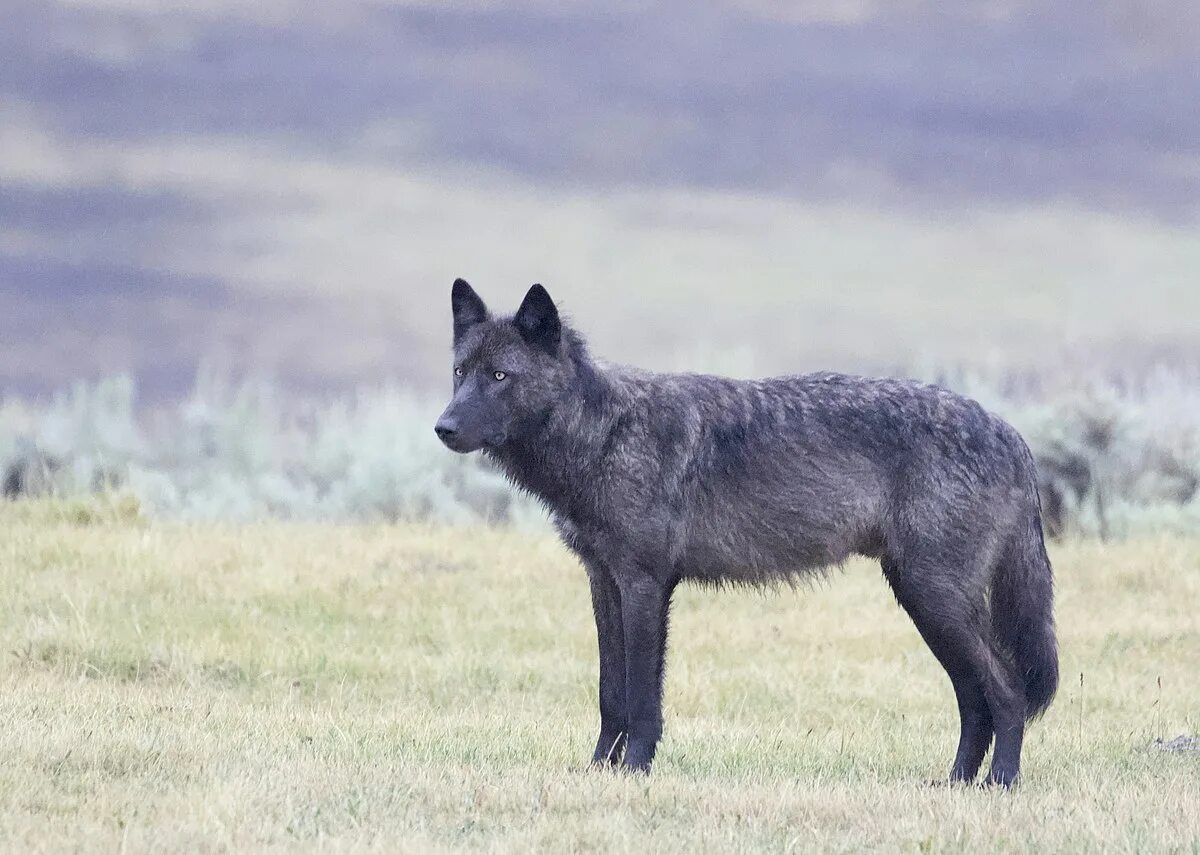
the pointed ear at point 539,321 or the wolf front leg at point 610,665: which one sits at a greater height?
the pointed ear at point 539,321

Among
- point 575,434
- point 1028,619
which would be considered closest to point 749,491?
point 575,434

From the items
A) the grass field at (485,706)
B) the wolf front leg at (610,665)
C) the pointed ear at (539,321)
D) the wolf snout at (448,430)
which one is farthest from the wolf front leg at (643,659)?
the pointed ear at (539,321)

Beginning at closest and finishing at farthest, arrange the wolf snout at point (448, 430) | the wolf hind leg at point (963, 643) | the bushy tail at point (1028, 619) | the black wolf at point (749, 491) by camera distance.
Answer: the wolf snout at point (448, 430), the black wolf at point (749, 491), the wolf hind leg at point (963, 643), the bushy tail at point (1028, 619)

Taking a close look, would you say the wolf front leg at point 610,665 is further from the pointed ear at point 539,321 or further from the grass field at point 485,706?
A: the pointed ear at point 539,321

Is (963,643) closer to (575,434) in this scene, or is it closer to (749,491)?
(749,491)

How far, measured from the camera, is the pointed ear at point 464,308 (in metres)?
8.43

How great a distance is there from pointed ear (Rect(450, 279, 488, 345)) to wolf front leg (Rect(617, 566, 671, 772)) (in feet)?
5.15

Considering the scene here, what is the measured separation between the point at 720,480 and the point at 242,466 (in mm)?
16825

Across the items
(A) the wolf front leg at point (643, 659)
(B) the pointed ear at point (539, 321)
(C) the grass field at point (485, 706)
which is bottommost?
(C) the grass field at point (485, 706)

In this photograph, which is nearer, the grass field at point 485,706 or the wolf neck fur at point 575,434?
the grass field at point 485,706

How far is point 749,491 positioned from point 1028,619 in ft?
5.90

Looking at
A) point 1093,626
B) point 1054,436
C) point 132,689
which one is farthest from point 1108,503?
point 132,689

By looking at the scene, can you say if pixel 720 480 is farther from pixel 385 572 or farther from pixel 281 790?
pixel 385 572

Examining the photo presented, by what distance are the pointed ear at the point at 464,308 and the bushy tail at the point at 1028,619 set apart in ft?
10.6
